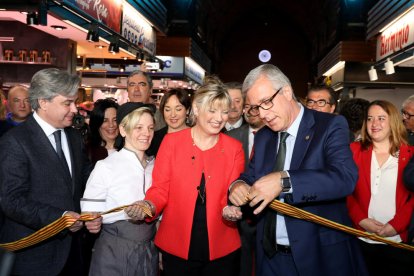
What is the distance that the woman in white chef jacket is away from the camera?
124 inches

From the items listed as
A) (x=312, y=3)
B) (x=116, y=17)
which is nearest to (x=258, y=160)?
(x=116, y=17)

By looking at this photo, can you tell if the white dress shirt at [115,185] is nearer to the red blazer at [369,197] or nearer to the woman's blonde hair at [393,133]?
the red blazer at [369,197]

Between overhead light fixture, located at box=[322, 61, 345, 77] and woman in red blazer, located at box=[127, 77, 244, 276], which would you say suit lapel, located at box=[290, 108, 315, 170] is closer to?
woman in red blazer, located at box=[127, 77, 244, 276]

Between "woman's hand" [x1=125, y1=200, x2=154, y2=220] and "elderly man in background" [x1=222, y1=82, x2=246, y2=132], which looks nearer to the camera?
"woman's hand" [x1=125, y1=200, x2=154, y2=220]

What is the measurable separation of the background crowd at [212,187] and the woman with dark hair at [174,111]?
82cm

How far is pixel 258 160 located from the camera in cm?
269

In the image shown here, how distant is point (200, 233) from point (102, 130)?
2037 mm

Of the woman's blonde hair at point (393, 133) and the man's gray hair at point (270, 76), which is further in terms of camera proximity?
the woman's blonde hair at point (393, 133)

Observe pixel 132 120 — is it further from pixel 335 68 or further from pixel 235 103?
pixel 335 68

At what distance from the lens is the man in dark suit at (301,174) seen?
2.25m

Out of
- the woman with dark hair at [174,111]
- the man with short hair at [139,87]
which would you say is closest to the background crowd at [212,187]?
the woman with dark hair at [174,111]

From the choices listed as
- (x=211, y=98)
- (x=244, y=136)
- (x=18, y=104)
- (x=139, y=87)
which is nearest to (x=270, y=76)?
(x=211, y=98)

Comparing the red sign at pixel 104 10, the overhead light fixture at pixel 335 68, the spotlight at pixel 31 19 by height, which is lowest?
the spotlight at pixel 31 19

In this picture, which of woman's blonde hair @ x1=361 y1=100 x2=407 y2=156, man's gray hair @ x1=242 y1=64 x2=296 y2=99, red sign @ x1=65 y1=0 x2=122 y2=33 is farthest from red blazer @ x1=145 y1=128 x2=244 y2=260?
red sign @ x1=65 y1=0 x2=122 y2=33
